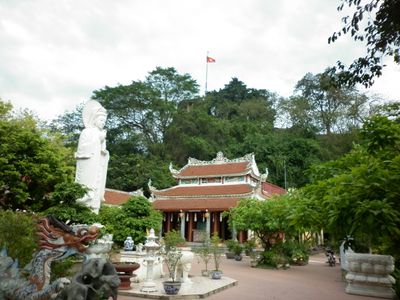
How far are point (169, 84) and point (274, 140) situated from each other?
14679 millimetres

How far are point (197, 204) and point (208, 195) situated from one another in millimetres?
1143

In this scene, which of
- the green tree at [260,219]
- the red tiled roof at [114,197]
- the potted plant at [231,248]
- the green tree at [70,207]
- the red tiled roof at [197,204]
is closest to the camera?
the green tree at [70,207]

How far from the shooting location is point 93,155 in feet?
42.0

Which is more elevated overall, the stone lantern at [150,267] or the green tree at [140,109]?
the green tree at [140,109]

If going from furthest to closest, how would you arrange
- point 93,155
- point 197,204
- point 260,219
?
1. point 197,204
2. point 260,219
3. point 93,155

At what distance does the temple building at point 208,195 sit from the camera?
2627 cm

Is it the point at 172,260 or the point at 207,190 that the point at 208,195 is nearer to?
the point at 207,190

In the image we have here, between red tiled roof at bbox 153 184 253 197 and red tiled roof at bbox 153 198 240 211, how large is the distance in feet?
1.96

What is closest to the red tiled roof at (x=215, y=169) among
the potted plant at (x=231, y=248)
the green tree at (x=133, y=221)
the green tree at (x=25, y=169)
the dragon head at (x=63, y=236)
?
the potted plant at (x=231, y=248)

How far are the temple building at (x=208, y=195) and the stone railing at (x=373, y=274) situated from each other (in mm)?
16213

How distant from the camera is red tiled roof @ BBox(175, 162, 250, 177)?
2827 centimetres

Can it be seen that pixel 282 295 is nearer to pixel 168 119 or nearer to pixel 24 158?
pixel 24 158

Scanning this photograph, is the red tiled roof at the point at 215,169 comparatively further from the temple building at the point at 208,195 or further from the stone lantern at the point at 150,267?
the stone lantern at the point at 150,267

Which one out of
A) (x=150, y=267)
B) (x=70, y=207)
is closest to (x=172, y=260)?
(x=150, y=267)
